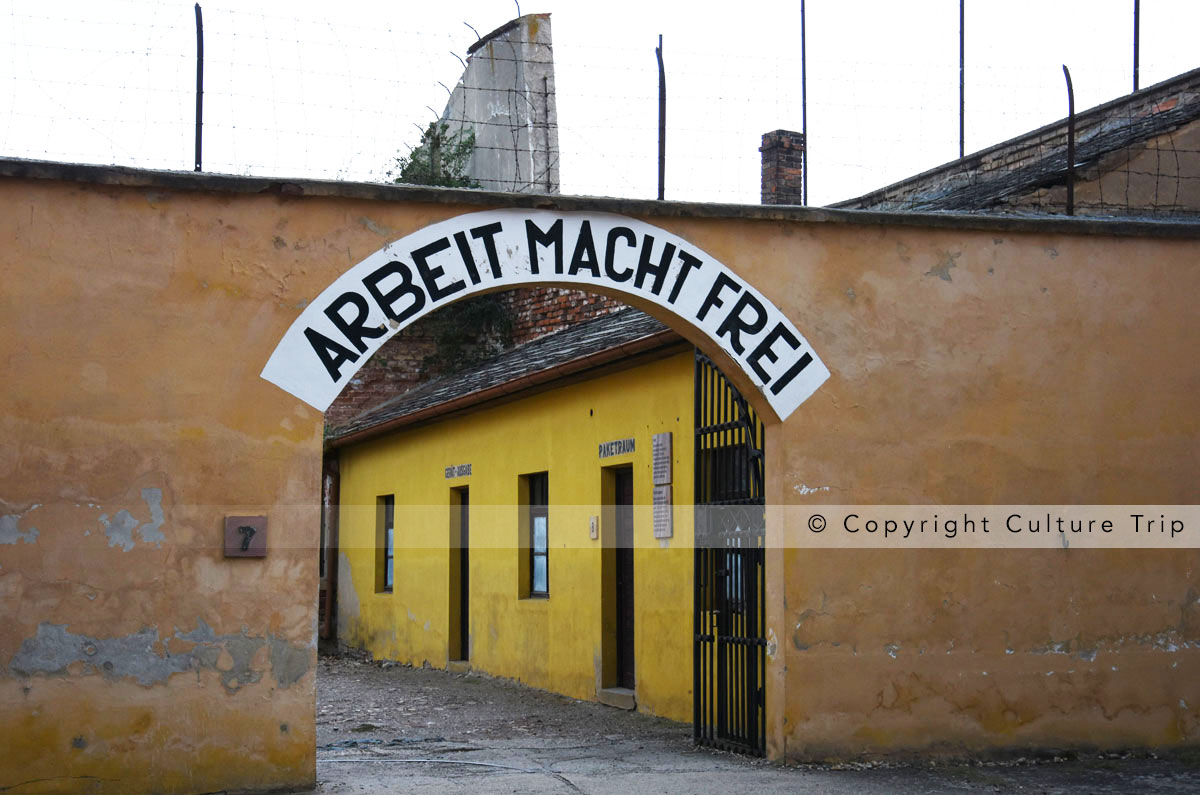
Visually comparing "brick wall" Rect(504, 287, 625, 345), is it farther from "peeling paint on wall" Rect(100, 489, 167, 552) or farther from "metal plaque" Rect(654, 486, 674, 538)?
"peeling paint on wall" Rect(100, 489, 167, 552)

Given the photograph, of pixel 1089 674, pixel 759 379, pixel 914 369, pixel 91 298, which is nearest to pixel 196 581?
pixel 91 298

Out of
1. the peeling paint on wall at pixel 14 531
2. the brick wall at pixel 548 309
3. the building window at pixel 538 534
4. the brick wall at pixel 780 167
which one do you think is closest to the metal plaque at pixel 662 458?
the building window at pixel 538 534

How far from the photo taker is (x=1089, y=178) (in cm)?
1236

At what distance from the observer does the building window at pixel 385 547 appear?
64.3 ft

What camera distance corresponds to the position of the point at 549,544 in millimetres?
13859

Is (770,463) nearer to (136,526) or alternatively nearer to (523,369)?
(136,526)

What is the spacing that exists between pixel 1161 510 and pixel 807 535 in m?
2.49

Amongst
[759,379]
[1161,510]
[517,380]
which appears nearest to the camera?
[759,379]

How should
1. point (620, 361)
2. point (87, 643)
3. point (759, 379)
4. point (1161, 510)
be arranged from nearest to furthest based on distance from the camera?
point (87, 643), point (759, 379), point (1161, 510), point (620, 361)

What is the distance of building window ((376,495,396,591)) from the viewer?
64.3ft

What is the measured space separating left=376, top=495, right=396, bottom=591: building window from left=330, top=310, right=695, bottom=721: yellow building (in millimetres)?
26

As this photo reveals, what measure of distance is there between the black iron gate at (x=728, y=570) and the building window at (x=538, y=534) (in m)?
4.54

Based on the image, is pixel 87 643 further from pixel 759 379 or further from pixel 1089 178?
pixel 1089 178

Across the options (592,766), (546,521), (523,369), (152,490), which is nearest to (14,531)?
(152,490)
